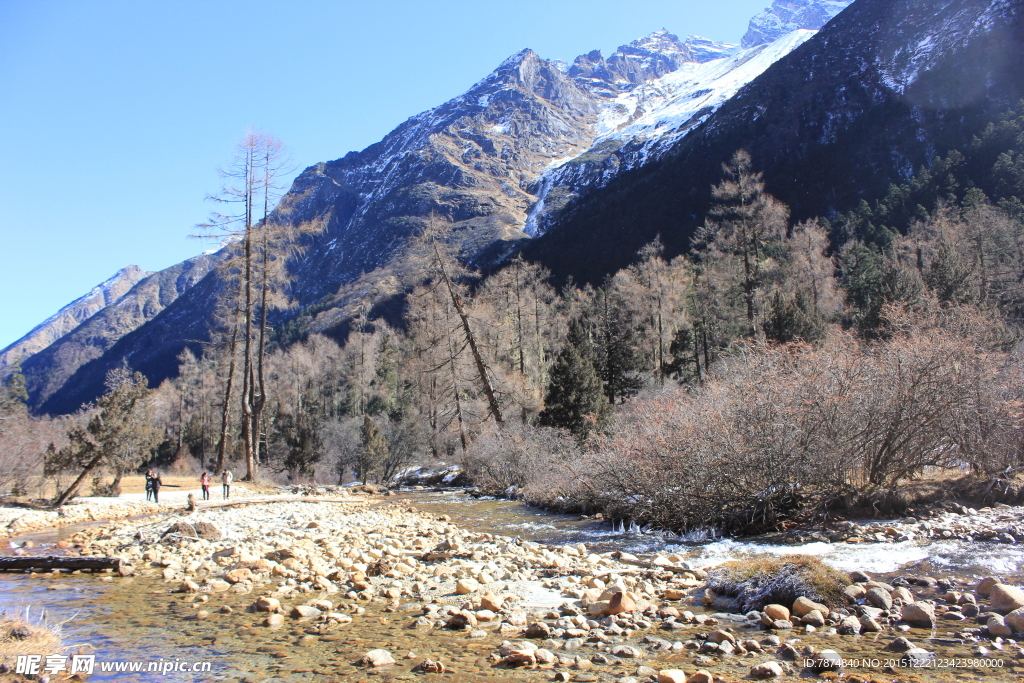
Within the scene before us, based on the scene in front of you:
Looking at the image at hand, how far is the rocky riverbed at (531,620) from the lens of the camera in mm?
4488

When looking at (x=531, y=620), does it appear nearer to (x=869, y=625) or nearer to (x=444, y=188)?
(x=869, y=625)

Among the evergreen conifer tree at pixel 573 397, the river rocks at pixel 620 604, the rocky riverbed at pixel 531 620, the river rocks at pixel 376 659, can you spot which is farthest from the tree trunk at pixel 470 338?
the river rocks at pixel 376 659

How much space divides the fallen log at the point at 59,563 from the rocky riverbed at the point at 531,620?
0.26m

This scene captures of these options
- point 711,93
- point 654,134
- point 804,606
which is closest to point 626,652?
point 804,606

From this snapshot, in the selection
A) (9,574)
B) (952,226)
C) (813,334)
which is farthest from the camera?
(952,226)

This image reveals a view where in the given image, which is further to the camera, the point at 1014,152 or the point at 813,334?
the point at 1014,152

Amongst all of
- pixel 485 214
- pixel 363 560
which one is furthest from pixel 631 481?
pixel 485 214

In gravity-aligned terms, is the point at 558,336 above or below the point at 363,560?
above

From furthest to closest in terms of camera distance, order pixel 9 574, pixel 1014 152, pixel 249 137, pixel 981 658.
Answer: pixel 1014 152 → pixel 249 137 → pixel 9 574 → pixel 981 658

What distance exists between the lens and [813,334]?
75.1ft

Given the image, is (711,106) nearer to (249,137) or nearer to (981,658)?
(249,137)

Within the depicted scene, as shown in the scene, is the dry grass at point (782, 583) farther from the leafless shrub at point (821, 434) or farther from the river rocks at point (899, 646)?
the leafless shrub at point (821, 434)

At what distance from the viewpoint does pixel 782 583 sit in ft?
19.7

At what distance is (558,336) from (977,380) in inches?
1122
